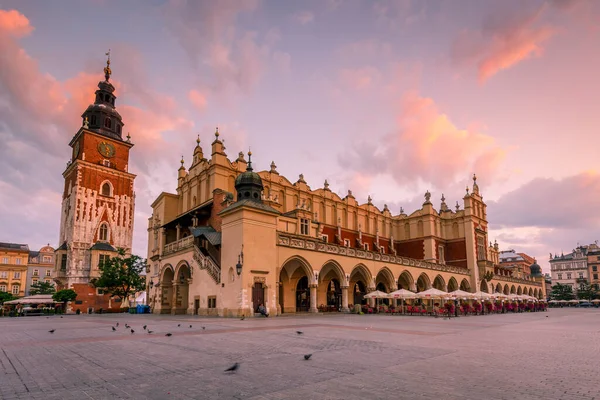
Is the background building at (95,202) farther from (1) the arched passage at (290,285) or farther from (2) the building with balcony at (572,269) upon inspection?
(2) the building with balcony at (572,269)

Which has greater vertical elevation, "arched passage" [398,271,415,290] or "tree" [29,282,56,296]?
"arched passage" [398,271,415,290]

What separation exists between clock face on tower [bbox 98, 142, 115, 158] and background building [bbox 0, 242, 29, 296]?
4057 centimetres

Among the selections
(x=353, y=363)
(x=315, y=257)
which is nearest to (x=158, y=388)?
(x=353, y=363)

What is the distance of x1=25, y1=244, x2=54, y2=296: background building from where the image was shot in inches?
3479

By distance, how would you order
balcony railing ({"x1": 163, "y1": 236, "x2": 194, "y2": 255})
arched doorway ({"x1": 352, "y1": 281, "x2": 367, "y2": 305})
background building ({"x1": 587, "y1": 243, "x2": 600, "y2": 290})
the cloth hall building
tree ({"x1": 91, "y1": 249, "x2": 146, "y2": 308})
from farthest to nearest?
background building ({"x1": 587, "y1": 243, "x2": 600, "y2": 290}) → tree ({"x1": 91, "y1": 249, "x2": 146, "y2": 308}) → arched doorway ({"x1": 352, "y1": 281, "x2": 367, "y2": 305}) → balcony railing ({"x1": 163, "y1": 236, "x2": 194, "y2": 255}) → the cloth hall building

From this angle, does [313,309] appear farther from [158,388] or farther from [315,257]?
[158,388]

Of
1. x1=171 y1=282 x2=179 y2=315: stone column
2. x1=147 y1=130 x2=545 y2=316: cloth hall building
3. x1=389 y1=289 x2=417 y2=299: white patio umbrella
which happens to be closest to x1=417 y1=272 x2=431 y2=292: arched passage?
x1=147 y1=130 x2=545 y2=316: cloth hall building

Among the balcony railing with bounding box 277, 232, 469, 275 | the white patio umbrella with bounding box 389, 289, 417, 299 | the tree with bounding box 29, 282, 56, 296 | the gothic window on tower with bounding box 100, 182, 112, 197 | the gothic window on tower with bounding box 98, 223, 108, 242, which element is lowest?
the tree with bounding box 29, 282, 56, 296

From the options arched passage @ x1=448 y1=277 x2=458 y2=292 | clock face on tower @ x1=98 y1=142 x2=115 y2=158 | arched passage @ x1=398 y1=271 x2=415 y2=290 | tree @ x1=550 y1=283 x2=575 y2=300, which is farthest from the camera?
tree @ x1=550 y1=283 x2=575 y2=300

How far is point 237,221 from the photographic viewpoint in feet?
101

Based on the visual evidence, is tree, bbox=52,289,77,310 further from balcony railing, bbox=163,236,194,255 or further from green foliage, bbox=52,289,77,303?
balcony railing, bbox=163,236,194,255

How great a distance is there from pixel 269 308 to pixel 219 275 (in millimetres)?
4942

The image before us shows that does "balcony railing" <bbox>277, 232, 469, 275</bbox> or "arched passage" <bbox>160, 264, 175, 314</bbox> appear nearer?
"balcony railing" <bbox>277, 232, 469, 275</bbox>

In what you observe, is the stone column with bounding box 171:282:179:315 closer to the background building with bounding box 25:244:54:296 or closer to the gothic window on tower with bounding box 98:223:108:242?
the gothic window on tower with bounding box 98:223:108:242
